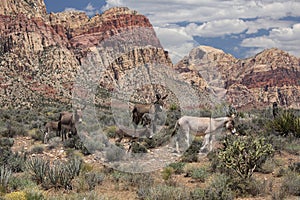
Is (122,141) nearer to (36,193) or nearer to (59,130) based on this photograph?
(59,130)

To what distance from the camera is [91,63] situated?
15984 millimetres

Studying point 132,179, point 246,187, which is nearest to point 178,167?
point 132,179

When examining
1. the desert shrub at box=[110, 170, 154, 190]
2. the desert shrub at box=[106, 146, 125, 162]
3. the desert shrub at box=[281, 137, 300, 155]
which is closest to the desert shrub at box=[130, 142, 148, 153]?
the desert shrub at box=[106, 146, 125, 162]

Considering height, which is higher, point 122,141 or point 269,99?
point 122,141

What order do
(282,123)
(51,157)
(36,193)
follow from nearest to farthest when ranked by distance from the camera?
1. (36,193)
2. (51,157)
3. (282,123)

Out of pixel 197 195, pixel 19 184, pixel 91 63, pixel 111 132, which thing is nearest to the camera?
pixel 197 195

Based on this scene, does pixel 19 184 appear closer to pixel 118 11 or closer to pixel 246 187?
pixel 246 187

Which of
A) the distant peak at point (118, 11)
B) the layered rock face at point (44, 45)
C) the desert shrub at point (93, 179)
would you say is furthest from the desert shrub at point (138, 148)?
the distant peak at point (118, 11)

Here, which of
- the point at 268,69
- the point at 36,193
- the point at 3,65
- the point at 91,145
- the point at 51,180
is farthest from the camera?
the point at 268,69

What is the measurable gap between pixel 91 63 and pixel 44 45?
282ft

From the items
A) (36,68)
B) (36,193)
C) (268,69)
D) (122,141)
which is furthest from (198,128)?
(268,69)

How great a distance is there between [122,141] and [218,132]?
4.41 m

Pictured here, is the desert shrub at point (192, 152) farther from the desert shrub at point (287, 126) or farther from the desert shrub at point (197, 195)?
the desert shrub at point (197, 195)

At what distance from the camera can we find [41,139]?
17.5 metres
